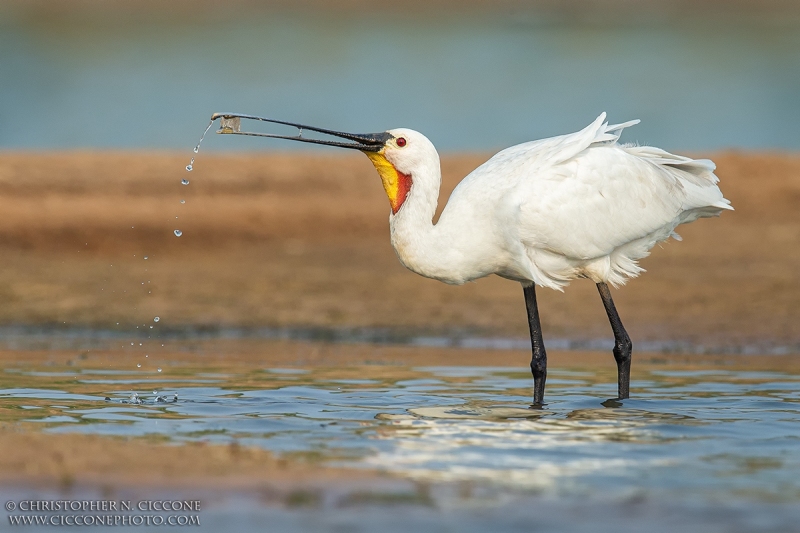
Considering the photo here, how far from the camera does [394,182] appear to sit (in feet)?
28.3

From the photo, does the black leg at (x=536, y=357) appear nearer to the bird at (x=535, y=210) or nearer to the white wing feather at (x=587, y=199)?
the bird at (x=535, y=210)

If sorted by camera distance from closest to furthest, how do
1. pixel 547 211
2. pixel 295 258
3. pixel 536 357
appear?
Answer: pixel 547 211
pixel 536 357
pixel 295 258

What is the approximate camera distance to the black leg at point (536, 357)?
8.73 metres

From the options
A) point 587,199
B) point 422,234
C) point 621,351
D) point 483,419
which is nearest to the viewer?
point 483,419

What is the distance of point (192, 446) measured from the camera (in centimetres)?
677

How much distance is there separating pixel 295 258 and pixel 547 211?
24.6 ft

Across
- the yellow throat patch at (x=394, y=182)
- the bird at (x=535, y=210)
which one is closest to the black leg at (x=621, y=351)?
the bird at (x=535, y=210)

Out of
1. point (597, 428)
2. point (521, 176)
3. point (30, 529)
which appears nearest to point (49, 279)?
point (521, 176)

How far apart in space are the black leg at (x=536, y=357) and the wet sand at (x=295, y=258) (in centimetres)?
316

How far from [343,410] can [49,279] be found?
24.1ft

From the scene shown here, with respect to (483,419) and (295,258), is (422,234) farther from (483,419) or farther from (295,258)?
(295,258)

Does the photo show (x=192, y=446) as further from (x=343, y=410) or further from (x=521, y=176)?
(x=521, y=176)

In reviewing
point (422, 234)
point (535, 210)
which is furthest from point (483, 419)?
point (535, 210)

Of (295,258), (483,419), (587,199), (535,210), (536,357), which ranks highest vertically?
(295,258)
